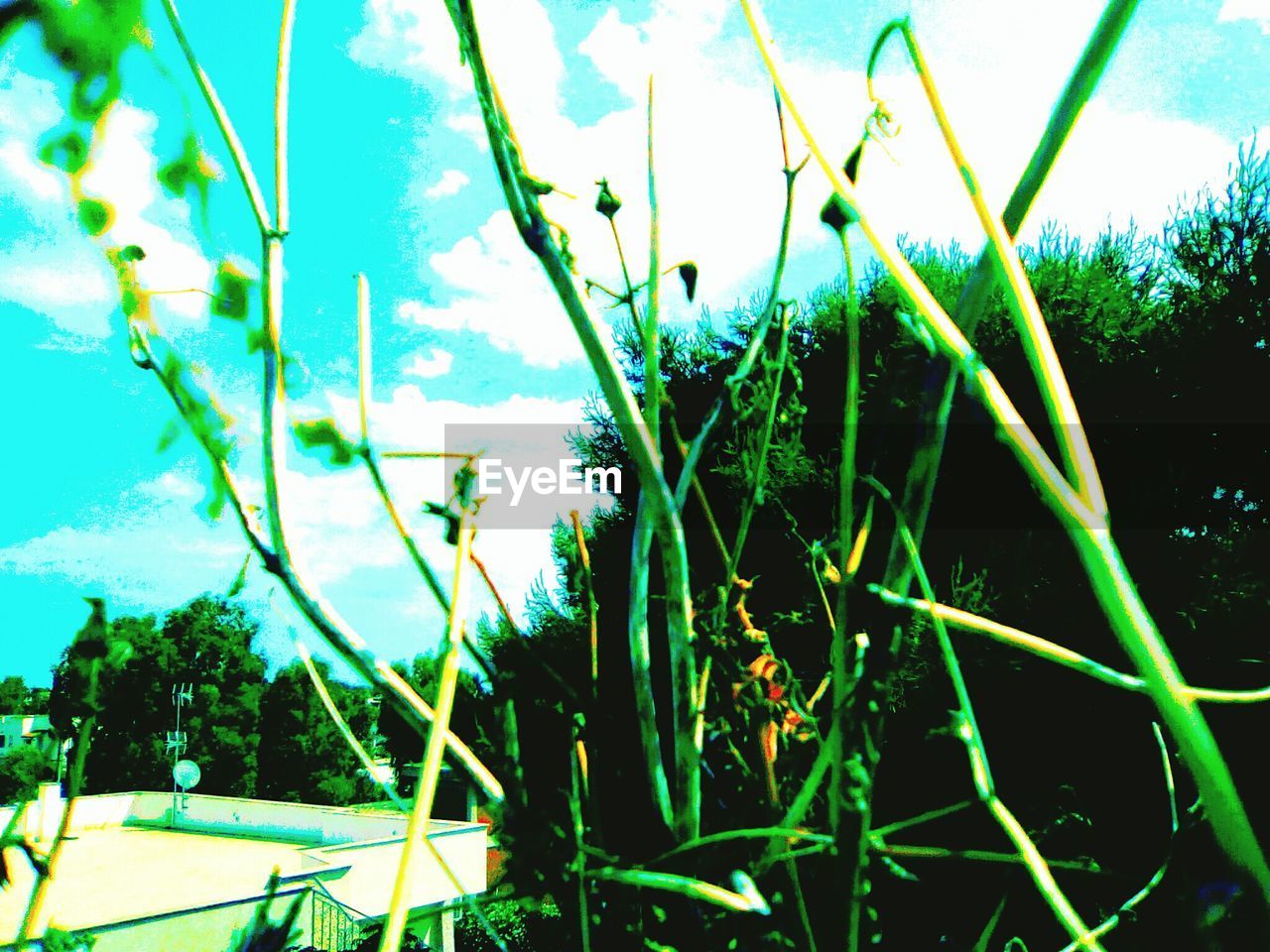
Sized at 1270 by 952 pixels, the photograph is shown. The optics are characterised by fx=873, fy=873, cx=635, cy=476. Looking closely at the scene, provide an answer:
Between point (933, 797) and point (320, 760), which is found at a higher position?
point (933, 797)

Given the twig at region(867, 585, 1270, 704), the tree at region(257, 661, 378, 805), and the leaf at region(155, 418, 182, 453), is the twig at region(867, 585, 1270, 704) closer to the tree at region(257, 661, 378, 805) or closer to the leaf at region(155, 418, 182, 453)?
the leaf at region(155, 418, 182, 453)

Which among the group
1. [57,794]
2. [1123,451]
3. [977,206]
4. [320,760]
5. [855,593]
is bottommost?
[320,760]

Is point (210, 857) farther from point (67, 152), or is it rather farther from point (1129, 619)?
point (1129, 619)

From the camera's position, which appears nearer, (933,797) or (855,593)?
(855,593)

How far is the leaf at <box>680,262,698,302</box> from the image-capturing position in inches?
22.1

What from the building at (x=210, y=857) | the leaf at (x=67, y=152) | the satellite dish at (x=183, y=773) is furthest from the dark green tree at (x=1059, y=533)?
the building at (x=210, y=857)

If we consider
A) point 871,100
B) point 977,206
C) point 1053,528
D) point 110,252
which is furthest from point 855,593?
point 1053,528

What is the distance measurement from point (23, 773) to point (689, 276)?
0.52 metres

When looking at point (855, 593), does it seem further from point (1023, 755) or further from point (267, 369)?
point (1023, 755)

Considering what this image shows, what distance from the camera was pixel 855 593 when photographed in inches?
13.7

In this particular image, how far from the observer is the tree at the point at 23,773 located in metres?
0.54

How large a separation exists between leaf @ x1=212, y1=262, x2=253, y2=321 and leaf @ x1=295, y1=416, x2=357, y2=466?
0.08m

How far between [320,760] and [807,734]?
77.2ft

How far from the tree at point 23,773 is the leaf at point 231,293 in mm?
306
